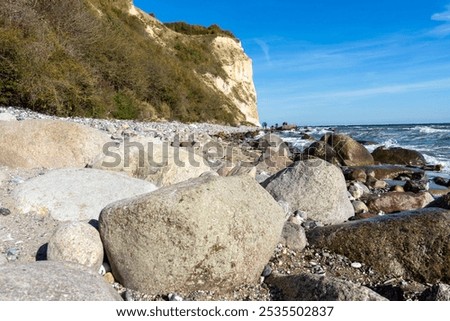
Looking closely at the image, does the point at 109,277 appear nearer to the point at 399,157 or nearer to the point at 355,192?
the point at 355,192

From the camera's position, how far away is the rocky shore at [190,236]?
116 inches

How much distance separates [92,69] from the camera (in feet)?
59.0

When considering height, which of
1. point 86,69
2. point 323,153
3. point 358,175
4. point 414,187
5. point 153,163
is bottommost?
point 414,187

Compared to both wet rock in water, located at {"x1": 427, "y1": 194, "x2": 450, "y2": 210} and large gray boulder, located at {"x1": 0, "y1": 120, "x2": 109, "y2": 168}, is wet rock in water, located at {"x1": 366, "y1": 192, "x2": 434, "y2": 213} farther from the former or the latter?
large gray boulder, located at {"x1": 0, "y1": 120, "x2": 109, "y2": 168}

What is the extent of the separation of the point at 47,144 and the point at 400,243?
4.71m

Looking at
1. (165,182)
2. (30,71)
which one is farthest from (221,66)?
(165,182)

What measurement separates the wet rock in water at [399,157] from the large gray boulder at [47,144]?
36.6 ft

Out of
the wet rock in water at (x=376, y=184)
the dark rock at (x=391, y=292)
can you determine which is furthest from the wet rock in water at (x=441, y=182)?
the dark rock at (x=391, y=292)

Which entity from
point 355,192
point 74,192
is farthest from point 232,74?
point 74,192

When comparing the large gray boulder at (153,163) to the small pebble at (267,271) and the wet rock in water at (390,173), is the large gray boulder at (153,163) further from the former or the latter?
the wet rock in water at (390,173)

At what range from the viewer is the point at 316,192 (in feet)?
17.4

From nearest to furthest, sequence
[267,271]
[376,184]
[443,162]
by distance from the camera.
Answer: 1. [267,271]
2. [376,184]
3. [443,162]

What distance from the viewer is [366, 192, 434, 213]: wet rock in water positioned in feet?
21.3

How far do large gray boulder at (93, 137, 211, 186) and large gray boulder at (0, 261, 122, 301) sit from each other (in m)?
2.53
